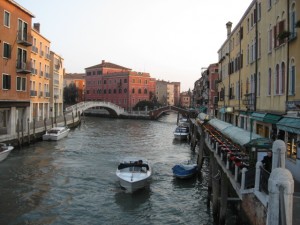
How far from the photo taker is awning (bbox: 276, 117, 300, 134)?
11367mm

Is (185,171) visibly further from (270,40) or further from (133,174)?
(270,40)

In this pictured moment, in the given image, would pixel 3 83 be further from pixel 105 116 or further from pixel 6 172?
pixel 105 116

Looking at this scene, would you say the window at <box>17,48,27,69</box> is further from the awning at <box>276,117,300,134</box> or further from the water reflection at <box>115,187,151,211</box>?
the awning at <box>276,117,300,134</box>

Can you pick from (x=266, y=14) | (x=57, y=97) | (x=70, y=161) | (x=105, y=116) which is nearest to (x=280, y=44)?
(x=266, y=14)

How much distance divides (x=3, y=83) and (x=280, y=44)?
19.4m

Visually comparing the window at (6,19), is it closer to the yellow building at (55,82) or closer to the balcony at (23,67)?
the balcony at (23,67)

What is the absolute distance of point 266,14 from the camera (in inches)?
672

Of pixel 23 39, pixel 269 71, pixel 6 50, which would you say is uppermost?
pixel 23 39

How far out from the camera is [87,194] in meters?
15.5

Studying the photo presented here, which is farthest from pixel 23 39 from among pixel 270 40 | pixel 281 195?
pixel 281 195

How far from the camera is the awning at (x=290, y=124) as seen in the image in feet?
37.3

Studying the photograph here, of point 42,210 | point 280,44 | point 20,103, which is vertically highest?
point 280,44

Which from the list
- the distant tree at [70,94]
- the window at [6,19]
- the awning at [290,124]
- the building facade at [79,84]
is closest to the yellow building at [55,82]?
the window at [6,19]

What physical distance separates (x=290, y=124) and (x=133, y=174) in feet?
23.8
